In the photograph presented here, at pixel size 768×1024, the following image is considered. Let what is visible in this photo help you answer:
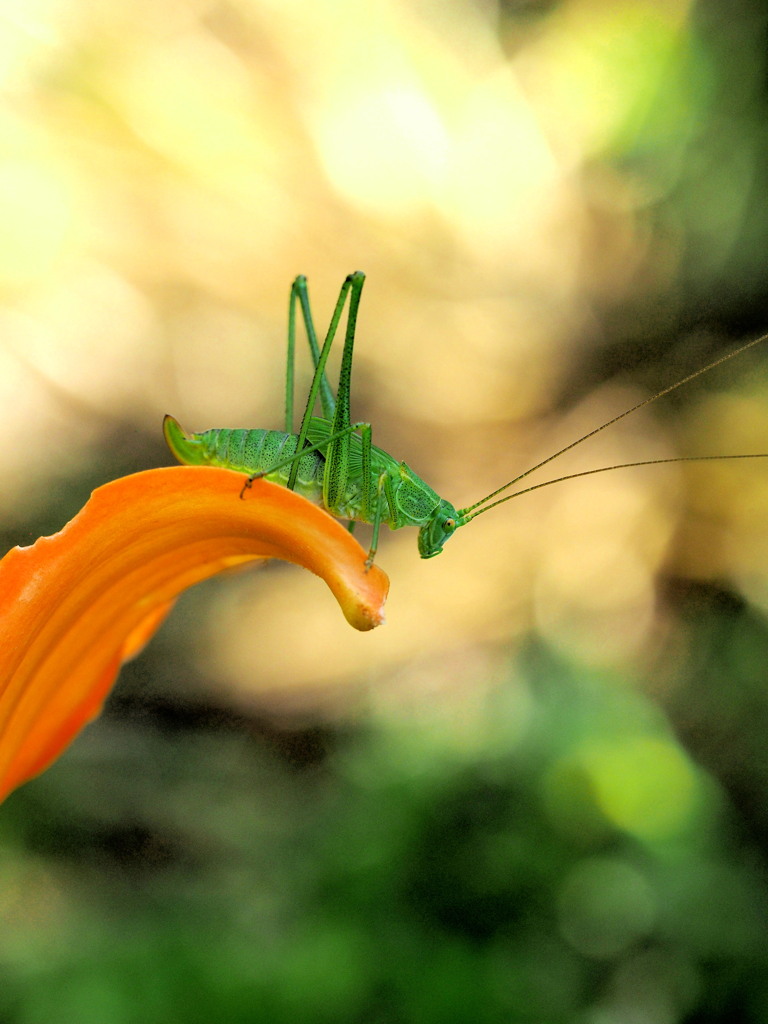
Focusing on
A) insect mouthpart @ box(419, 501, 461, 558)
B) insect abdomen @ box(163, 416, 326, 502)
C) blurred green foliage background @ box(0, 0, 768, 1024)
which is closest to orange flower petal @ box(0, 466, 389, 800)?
insect abdomen @ box(163, 416, 326, 502)

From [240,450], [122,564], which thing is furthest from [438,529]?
[122,564]

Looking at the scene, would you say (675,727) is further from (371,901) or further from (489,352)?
(489,352)

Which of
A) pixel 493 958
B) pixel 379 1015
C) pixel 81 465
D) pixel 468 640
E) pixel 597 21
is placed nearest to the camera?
pixel 379 1015

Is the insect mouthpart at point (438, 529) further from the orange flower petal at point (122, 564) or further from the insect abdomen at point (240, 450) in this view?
the orange flower petal at point (122, 564)

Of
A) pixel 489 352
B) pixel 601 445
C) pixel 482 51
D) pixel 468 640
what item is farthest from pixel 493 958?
pixel 482 51

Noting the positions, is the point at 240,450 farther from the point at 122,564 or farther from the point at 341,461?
the point at 122,564
